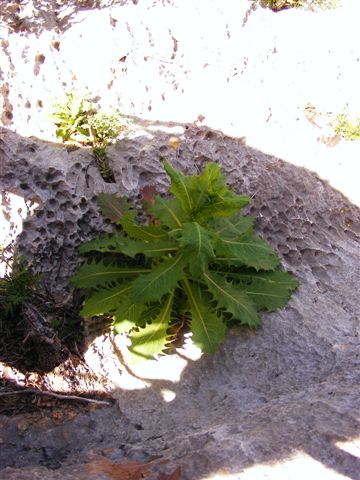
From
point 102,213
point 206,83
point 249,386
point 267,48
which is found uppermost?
point 267,48

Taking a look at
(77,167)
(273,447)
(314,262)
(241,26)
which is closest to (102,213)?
(77,167)

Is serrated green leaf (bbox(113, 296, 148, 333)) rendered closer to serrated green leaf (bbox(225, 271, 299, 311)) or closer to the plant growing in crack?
serrated green leaf (bbox(225, 271, 299, 311))

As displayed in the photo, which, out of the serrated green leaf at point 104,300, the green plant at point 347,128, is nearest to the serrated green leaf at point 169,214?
the serrated green leaf at point 104,300

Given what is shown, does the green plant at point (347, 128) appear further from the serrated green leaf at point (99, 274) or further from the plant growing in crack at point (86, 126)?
the serrated green leaf at point (99, 274)

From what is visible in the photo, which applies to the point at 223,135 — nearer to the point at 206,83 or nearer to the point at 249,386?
the point at 206,83

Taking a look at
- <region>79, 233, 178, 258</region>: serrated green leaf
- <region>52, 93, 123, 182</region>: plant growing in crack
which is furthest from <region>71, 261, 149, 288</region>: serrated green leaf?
<region>52, 93, 123, 182</region>: plant growing in crack

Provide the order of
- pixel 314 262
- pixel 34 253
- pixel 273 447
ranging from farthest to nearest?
pixel 314 262
pixel 34 253
pixel 273 447

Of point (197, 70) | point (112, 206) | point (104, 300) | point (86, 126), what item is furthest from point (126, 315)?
point (197, 70)
